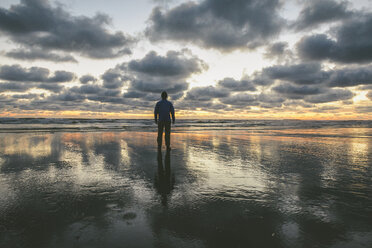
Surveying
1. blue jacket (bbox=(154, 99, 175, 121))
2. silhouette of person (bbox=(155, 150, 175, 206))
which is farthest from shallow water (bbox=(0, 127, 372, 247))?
blue jacket (bbox=(154, 99, 175, 121))

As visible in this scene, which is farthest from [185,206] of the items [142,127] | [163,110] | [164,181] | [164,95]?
[142,127]

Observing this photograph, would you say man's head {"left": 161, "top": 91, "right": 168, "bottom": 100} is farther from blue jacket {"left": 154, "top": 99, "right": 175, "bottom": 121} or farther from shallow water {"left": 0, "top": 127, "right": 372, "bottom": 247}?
shallow water {"left": 0, "top": 127, "right": 372, "bottom": 247}

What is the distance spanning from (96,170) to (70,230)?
279 centimetres

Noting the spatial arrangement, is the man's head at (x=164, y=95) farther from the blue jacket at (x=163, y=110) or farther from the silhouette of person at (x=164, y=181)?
the silhouette of person at (x=164, y=181)

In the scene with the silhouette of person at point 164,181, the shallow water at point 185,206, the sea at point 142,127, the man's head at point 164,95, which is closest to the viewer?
the shallow water at point 185,206

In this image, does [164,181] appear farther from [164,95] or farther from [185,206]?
[164,95]

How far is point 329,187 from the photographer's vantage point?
3703 millimetres

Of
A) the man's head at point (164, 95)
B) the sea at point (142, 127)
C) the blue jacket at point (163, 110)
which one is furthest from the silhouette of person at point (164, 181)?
the sea at point (142, 127)

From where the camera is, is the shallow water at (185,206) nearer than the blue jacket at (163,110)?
Yes

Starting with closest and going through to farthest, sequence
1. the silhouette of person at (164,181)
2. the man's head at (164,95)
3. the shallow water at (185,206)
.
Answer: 1. the shallow water at (185,206)
2. the silhouette of person at (164,181)
3. the man's head at (164,95)

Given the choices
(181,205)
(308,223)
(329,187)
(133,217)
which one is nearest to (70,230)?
(133,217)

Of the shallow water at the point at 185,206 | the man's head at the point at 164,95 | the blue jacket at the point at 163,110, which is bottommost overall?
the shallow water at the point at 185,206

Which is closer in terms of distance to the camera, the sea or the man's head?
the man's head

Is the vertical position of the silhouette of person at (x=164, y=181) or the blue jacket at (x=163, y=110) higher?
the blue jacket at (x=163, y=110)
